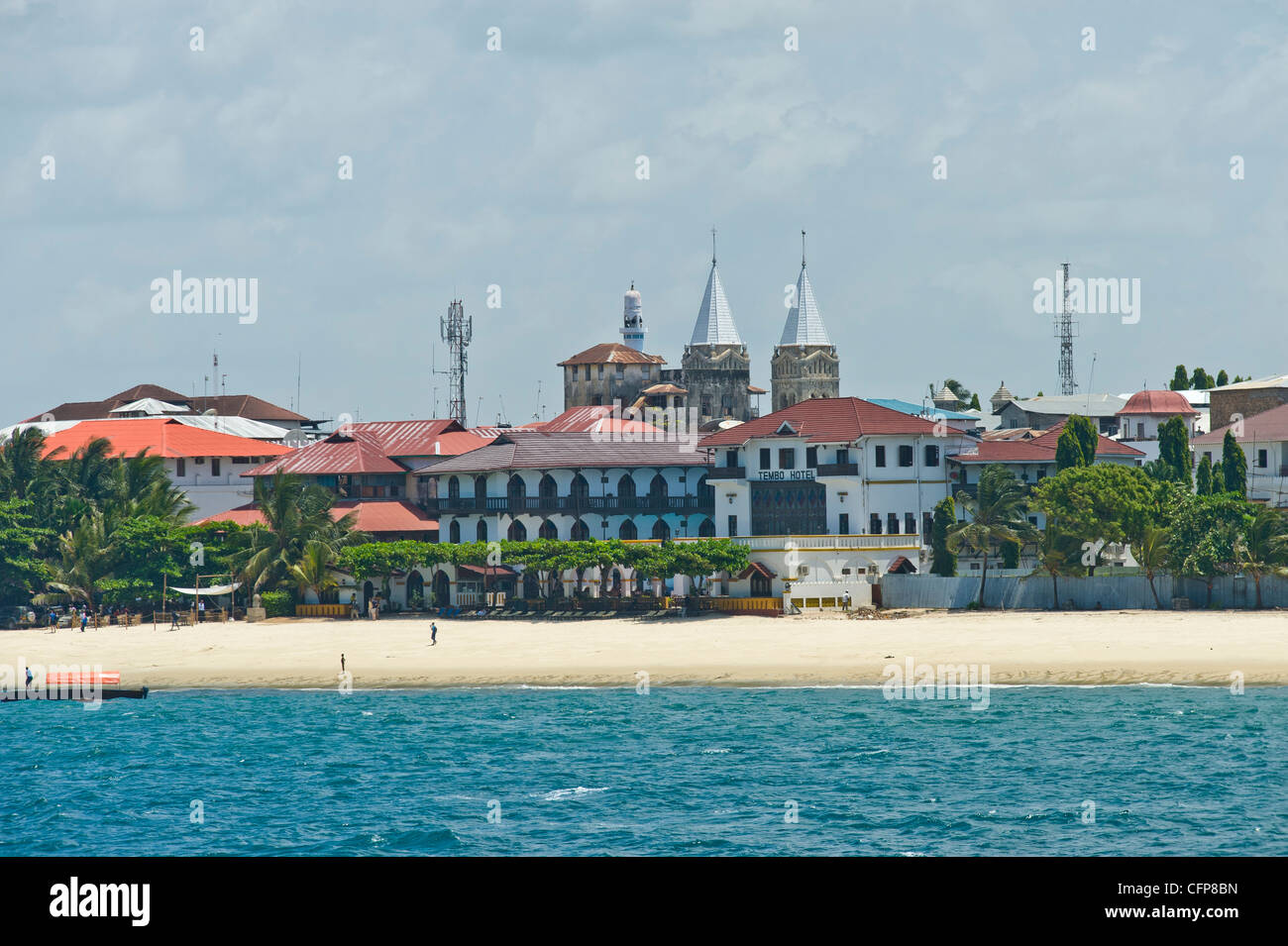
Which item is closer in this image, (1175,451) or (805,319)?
(1175,451)

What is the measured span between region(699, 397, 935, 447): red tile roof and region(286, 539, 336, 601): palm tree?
20278mm

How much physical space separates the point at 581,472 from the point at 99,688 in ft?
98.1

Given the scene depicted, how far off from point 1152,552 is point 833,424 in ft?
62.3

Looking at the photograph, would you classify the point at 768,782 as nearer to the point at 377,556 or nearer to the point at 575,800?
the point at 575,800

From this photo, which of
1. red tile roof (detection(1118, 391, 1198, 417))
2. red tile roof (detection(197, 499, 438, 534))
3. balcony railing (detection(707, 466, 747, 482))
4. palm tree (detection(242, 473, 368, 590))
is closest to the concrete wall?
balcony railing (detection(707, 466, 747, 482))

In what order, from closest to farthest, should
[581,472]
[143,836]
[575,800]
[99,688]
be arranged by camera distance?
1. [143,836]
2. [575,800]
3. [99,688]
4. [581,472]

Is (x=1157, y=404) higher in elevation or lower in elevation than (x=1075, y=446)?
higher

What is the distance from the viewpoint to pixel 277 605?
255ft

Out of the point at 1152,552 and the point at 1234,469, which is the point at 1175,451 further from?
the point at 1152,552

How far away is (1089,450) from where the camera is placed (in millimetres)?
79750

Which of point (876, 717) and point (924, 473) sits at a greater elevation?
point (924, 473)

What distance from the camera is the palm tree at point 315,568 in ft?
251

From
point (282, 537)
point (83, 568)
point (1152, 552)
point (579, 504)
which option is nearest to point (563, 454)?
point (579, 504)
